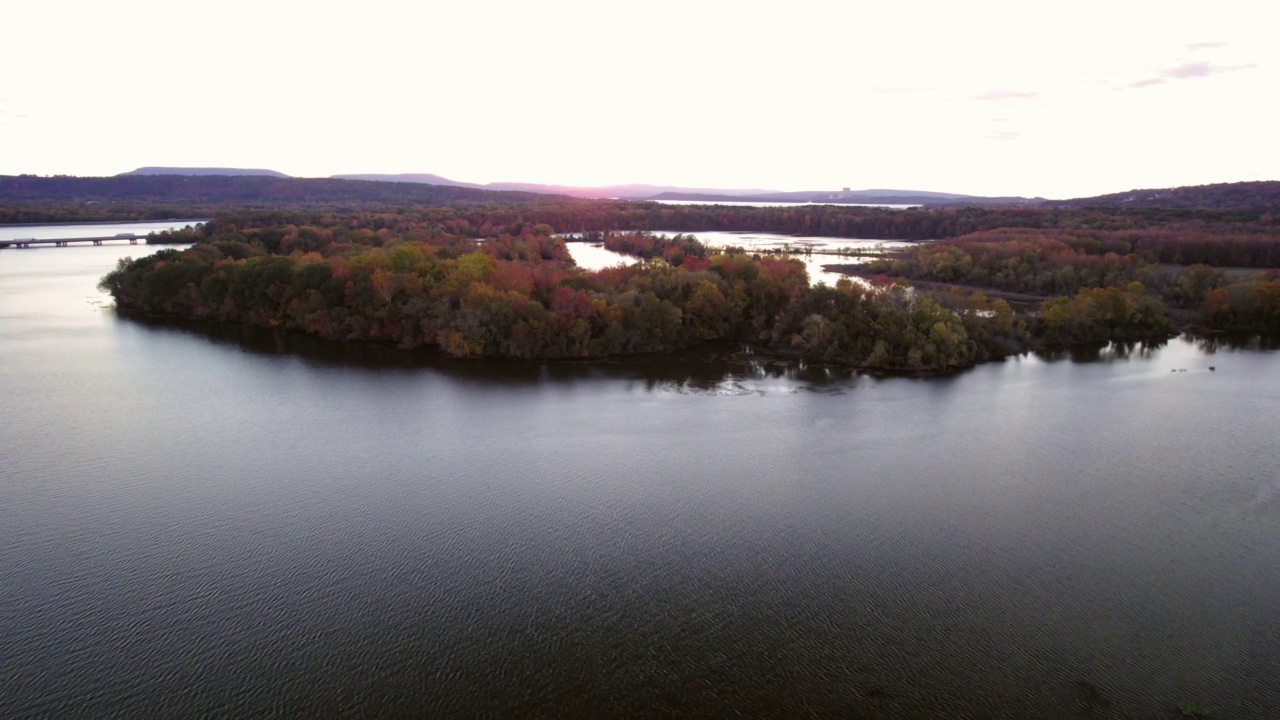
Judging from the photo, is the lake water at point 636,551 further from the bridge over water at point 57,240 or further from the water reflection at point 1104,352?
the bridge over water at point 57,240

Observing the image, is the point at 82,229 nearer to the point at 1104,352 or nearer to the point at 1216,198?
the point at 1104,352

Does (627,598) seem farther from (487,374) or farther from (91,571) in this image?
(487,374)

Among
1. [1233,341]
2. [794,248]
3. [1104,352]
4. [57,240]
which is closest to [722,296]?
[1104,352]

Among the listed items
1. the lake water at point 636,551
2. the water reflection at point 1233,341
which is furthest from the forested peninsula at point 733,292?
the lake water at point 636,551

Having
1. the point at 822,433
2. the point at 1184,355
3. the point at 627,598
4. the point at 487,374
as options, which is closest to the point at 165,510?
the point at 627,598

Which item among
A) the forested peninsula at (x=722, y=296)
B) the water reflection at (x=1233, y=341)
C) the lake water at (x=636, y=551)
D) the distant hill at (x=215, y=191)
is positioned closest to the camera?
the lake water at (x=636, y=551)
